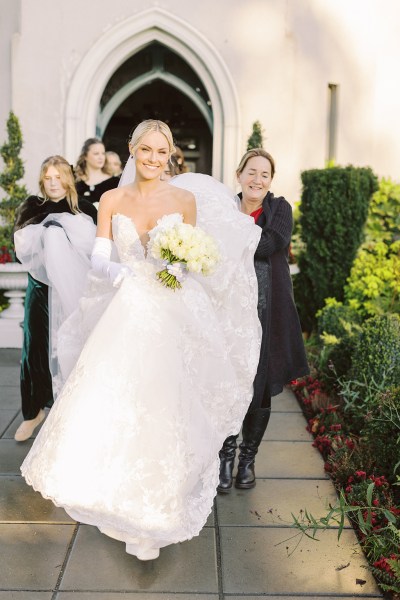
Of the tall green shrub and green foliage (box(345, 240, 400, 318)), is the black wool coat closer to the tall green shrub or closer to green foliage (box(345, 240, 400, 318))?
green foliage (box(345, 240, 400, 318))

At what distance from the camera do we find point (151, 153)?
3.43 metres

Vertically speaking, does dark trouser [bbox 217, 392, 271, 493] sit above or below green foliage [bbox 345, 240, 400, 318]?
below

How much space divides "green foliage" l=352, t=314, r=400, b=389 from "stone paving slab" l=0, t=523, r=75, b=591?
2.40 metres

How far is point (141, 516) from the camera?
3.05 metres

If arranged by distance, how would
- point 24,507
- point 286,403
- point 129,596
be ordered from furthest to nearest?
point 286,403, point 24,507, point 129,596

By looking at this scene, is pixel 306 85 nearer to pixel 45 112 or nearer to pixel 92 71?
pixel 92 71

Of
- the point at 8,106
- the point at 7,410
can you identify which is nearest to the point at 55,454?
the point at 7,410

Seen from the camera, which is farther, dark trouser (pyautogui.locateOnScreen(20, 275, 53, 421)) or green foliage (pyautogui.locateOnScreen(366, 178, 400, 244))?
green foliage (pyautogui.locateOnScreen(366, 178, 400, 244))

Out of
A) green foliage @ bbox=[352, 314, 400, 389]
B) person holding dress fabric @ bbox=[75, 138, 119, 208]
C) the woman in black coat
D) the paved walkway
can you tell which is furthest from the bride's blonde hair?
person holding dress fabric @ bbox=[75, 138, 119, 208]

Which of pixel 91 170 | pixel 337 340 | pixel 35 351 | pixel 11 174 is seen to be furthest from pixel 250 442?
pixel 11 174

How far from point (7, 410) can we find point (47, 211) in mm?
1790

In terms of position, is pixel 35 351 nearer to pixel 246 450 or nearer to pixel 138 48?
pixel 246 450

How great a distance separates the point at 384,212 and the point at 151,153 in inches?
219

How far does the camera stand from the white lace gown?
306 cm
